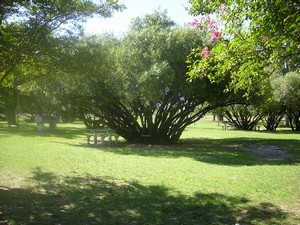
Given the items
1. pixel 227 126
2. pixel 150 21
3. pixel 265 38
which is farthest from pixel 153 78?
pixel 227 126

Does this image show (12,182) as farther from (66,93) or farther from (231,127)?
(231,127)

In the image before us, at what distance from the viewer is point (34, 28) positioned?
8.07 metres

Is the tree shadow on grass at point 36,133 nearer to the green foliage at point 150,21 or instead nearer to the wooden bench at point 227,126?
the green foliage at point 150,21

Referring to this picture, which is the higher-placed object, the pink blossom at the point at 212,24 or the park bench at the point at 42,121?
the pink blossom at the point at 212,24

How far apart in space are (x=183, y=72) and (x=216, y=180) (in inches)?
342

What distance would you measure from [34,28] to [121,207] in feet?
15.4

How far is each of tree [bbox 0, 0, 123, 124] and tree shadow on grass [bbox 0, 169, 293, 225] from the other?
3083 mm

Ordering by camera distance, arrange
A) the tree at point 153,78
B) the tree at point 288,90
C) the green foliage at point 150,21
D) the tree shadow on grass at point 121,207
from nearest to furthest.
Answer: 1. the tree shadow on grass at point 121,207
2. the tree at point 153,78
3. the green foliage at point 150,21
4. the tree at point 288,90

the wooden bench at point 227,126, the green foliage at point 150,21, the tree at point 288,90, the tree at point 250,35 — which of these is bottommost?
the wooden bench at point 227,126

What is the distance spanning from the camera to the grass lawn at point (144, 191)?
6.38 m

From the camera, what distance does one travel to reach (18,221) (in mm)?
5941

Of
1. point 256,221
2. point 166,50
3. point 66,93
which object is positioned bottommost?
point 256,221

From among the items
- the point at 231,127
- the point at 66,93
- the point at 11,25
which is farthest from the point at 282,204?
the point at 231,127

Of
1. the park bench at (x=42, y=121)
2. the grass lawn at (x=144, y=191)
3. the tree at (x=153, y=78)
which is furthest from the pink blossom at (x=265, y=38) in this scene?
the park bench at (x=42, y=121)
